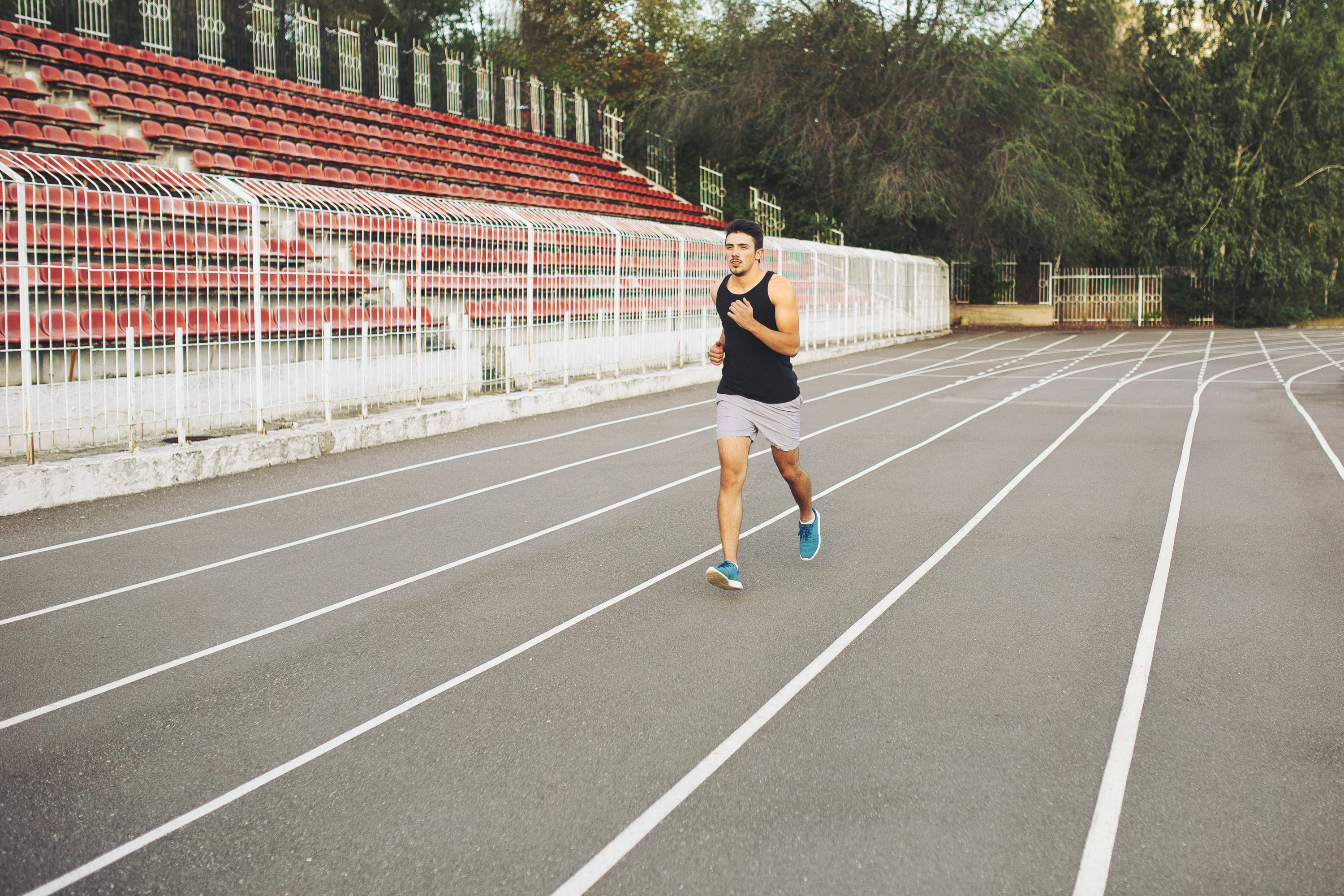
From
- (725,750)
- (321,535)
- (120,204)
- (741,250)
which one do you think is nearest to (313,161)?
(120,204)

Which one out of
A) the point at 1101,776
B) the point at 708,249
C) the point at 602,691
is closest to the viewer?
the point at 1101,776

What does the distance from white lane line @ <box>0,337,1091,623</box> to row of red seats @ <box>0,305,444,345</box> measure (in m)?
2.83

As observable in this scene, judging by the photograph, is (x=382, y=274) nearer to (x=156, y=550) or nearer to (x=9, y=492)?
(x=9, y=492)

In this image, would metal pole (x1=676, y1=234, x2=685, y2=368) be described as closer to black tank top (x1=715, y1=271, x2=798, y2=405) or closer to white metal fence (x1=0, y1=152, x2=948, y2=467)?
white metal fence (x1=0, y1=152, x2=948, y2=467)

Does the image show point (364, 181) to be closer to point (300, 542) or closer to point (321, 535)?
point (321, 535)

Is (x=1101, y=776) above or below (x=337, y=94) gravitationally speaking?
below

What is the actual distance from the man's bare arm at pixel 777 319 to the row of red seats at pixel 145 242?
5.88 m

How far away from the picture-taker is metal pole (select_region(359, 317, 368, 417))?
11.6 metres

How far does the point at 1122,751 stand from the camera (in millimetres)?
3809

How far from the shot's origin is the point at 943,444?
1110cm

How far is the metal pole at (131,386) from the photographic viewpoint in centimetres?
887

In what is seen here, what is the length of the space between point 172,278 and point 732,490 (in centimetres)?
662

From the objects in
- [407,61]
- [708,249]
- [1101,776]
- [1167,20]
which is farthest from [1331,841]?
[1167,20]

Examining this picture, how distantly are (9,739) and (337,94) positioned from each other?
19.0 metres
